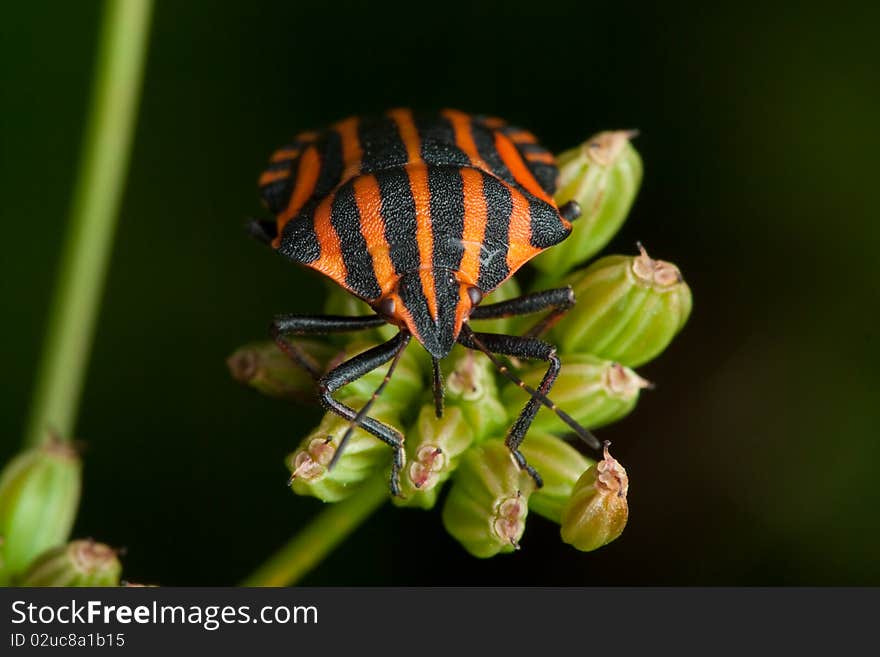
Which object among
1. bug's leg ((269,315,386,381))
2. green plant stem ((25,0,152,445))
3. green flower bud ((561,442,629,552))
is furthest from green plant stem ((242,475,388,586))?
green plant stem ((25,0,152,445))

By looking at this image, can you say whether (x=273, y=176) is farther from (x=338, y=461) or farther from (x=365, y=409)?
(x=338, y=461)

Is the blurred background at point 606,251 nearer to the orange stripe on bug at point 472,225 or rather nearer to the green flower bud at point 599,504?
the orange stripe on bug at point 472,225

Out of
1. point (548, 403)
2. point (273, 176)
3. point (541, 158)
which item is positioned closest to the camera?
point (548, 403)

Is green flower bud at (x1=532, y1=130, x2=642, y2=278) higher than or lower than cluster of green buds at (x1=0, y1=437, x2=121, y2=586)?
higher

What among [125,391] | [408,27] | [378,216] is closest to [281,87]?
[408,27]

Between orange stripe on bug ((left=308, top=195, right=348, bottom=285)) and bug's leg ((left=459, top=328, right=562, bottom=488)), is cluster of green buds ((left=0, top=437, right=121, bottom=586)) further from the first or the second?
bug's leg ((left=459, top=328, right=562, bottom=488))

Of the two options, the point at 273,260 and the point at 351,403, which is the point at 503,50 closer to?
the point at 273,260

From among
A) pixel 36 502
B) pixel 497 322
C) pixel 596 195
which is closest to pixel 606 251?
pixel 596 195
